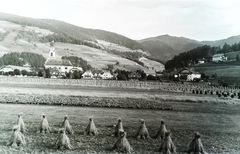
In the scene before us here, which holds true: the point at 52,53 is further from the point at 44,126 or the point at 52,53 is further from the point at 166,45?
the point at 166,45

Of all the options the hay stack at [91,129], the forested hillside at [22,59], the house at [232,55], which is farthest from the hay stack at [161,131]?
the forested hillside at [22,59]

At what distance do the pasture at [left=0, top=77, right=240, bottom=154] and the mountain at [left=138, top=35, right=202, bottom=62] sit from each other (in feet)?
4.40

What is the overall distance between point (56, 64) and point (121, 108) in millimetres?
3427

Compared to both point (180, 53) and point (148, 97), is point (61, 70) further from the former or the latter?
point (180, 53)

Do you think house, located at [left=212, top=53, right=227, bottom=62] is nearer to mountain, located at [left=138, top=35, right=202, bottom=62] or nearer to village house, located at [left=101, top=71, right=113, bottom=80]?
mountain, located at [left=138, top=35, right=202, bottom=62]

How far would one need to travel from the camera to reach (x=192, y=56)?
37.0ft

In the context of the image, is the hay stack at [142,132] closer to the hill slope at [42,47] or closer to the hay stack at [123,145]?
the hay stack at [123,145]

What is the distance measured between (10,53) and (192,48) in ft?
25.6

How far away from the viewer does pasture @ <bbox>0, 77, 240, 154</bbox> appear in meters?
9.74

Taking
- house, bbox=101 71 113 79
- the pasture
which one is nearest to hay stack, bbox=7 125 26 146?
the pasture

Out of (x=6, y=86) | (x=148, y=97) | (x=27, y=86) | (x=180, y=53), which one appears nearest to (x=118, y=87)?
(x=148, y=97)

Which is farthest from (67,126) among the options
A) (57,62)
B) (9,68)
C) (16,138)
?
(9,68)

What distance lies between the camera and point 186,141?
9.40 metres

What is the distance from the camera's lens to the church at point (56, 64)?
35.3 feet
